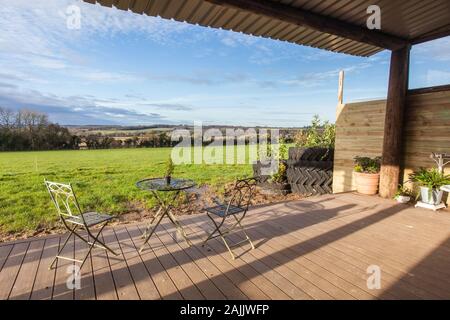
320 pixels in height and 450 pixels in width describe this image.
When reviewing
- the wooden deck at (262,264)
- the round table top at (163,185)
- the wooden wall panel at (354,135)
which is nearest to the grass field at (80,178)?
the wooden deck at (262,264)

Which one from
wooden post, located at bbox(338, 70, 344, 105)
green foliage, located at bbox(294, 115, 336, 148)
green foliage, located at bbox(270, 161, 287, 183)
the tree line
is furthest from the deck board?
the tree line

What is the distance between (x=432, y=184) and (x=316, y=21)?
334 centimetres

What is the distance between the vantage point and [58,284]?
7.07 ft

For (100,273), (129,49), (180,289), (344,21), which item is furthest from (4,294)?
(129,49)

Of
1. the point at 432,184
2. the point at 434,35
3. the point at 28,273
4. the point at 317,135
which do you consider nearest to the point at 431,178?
the point at 432,184

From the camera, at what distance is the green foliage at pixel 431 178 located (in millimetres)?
4242

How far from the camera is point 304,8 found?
135 inches

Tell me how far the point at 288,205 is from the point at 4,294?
3.88 meters

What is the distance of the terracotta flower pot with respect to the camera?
5230mm

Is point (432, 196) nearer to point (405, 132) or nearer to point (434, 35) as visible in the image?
point (405, 132)

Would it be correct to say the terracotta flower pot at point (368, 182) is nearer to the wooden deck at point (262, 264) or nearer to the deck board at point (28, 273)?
the wooden deck at point (262, 264)

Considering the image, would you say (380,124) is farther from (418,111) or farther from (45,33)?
(45,33)

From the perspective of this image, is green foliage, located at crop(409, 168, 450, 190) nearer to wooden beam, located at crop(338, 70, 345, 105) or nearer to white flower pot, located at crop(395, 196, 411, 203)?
white flower pot, located at crop(395, 196, 411, 203)

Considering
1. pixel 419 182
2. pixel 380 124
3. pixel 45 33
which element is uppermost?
pixel 45 33
